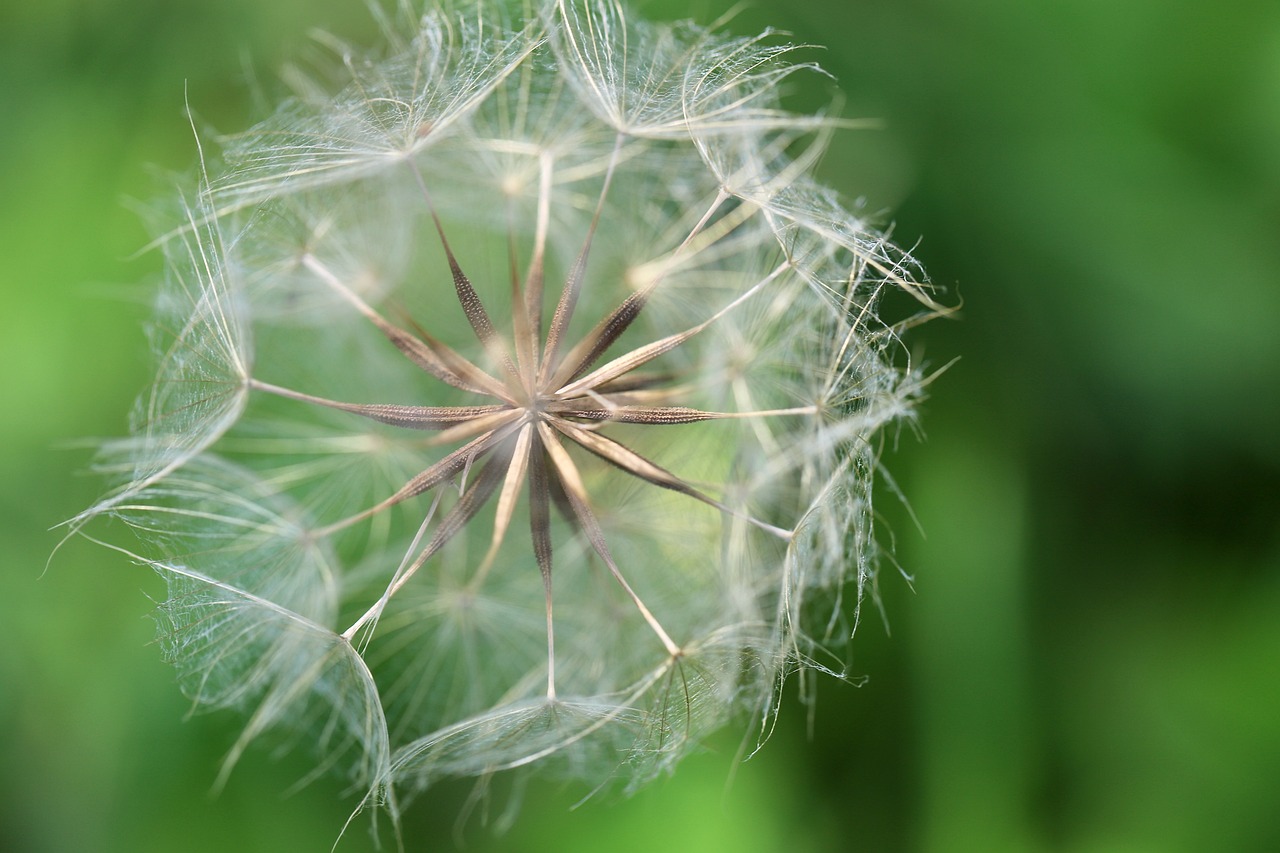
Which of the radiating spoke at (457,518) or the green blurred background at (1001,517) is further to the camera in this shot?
the green blurred background at (1001,517)

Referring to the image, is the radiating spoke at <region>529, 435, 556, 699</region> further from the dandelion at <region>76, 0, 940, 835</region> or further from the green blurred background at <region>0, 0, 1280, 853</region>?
the green blurred background at <region>0, 0, 1280, 853</region>

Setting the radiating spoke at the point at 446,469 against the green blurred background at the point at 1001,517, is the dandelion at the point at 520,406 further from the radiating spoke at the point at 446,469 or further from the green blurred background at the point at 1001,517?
the green blurred background at the point at 1001,517

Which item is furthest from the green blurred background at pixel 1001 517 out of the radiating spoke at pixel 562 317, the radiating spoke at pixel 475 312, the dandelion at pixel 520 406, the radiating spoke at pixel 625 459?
the radiating spoke at pixel 475 312

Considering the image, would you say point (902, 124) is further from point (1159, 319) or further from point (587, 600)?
point (587, 600)


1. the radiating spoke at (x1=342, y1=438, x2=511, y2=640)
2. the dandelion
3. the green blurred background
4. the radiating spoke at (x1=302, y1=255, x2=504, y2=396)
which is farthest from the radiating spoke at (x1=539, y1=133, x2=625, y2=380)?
the green blurred background

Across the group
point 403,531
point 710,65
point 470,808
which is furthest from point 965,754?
point 710,65
